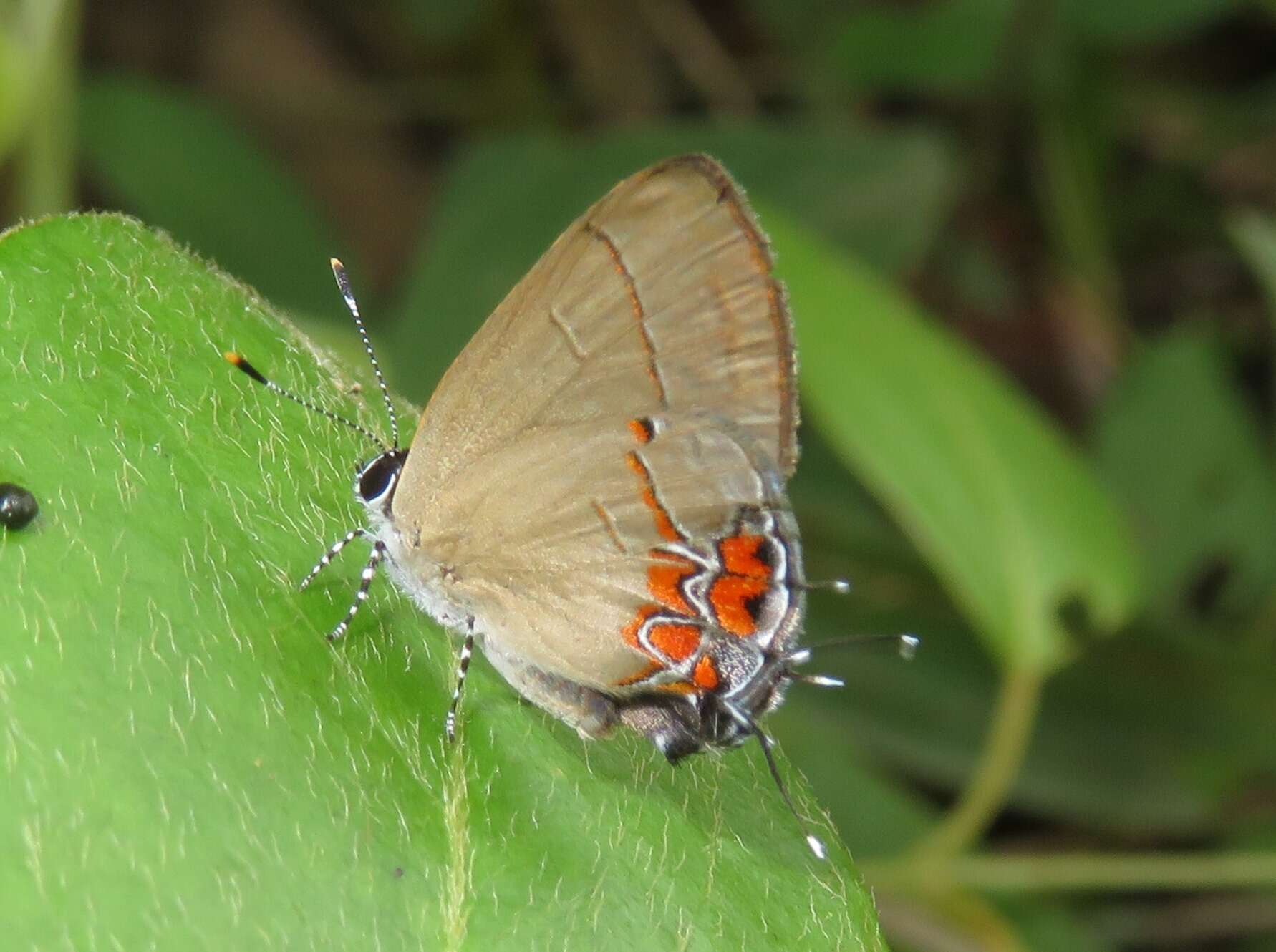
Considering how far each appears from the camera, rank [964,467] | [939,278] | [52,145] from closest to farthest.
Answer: [964,467], [52,145], [939,278]

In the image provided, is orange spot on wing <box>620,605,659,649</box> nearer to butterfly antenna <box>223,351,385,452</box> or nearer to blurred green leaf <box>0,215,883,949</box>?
blurred green leaf <box>0,215,883,949</box>

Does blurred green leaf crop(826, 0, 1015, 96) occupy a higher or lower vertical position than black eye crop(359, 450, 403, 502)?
higher

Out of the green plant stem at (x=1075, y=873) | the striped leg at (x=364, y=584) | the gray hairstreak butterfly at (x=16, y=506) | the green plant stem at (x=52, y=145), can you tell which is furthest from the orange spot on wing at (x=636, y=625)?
the green plant stem at (x=52, y=145)

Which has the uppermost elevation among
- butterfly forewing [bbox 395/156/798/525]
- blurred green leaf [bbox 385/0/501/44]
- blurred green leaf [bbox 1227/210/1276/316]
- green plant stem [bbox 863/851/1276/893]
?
blurred green leaf [bbox 385/0/501/44]

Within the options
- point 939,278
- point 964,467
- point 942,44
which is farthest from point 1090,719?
point 942,44

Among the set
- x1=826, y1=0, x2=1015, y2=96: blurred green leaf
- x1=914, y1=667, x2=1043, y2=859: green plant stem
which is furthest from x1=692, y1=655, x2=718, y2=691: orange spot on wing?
x1=826, y1=0, x2=1015, y2=96: blurred green leaf

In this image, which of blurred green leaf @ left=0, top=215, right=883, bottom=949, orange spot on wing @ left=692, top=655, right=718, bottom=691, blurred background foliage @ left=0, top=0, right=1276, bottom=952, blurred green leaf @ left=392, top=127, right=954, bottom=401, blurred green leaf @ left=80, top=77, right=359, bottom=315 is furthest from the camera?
blurred green leaf @ left=80, top=77, right=359, bottom=315

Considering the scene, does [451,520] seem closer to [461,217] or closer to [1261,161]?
[461,217]

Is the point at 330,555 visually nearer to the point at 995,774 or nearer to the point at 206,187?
the point at 995,774
